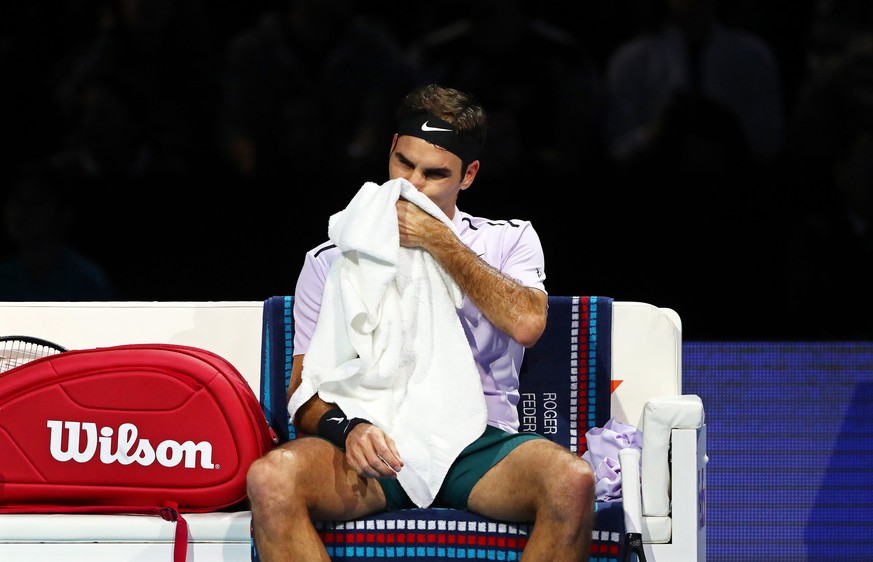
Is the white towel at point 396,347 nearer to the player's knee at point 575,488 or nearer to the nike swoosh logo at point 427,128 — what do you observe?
the nike swoosh logo at point 427,128

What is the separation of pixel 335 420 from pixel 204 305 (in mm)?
789

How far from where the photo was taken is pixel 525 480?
2.33 m

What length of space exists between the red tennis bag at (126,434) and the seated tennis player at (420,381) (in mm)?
162

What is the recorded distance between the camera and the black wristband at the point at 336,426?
94.4 inches

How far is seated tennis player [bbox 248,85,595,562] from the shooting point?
2.27 meters

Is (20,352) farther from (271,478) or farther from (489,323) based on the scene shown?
(489,323)

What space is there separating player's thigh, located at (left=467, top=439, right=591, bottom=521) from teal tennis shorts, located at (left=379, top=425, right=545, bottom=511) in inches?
0.8

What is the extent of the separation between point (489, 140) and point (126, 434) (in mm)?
2008

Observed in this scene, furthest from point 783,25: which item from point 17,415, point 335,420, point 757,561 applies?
point 17,415

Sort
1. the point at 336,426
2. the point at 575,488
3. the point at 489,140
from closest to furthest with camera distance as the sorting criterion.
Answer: the point at 575,488
the point at 336,426
the point at 489,140

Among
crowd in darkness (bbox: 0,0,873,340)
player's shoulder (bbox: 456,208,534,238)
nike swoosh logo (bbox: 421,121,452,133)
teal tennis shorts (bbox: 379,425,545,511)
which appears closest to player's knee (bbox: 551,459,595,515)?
teal tennis shorts (bbox: 379,425,545,511)

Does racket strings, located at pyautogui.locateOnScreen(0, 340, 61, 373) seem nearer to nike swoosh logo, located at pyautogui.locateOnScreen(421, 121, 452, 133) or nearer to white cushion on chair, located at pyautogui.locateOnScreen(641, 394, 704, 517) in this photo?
nike swoosh logo, located at pyautogui.locateOnScreen(421, 121, 452, 133)

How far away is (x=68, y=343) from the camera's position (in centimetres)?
312

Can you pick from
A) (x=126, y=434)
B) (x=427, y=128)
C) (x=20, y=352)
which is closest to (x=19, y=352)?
(x=20, y=352)
